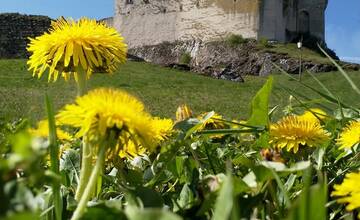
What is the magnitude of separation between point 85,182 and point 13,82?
24.1 feet

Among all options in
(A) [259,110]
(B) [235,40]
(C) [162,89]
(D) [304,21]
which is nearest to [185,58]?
(B) [235,40]

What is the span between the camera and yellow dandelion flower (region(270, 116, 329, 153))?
379 mm

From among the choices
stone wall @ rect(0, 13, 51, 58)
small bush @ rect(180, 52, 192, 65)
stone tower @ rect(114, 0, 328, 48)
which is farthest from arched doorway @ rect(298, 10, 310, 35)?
stone wall @ rect(0, 13, 51, 58)

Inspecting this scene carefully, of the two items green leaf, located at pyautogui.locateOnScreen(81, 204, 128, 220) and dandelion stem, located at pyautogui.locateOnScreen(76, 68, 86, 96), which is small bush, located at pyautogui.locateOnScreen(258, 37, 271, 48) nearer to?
dandelion stem, located at pyautogui.locateOnScreen(76, 68, 86, 96)

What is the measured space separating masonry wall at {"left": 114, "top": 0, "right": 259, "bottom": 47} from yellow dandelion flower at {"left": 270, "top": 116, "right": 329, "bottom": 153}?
41.7ft

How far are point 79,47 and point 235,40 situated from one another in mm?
12732

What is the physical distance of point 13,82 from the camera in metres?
7.30

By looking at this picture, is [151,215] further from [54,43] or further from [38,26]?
[38,26]

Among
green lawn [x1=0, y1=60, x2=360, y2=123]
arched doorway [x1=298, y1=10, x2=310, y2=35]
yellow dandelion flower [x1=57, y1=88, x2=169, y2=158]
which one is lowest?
green lawn [x1=0, y1=60, x2=360, y2=123]

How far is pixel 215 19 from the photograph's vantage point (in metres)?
13.7

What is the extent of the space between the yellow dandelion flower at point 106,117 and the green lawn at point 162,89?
16.1 ft

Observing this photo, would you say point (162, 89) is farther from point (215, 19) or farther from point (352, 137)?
point (352, 137)

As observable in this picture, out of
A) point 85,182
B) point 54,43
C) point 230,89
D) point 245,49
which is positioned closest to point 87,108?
point 85,182

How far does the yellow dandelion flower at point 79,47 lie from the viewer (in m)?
0.35
